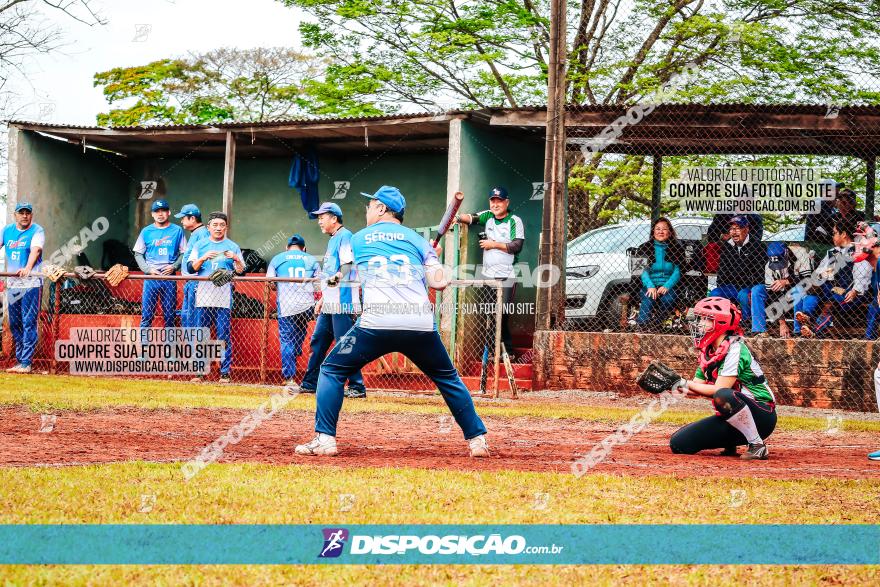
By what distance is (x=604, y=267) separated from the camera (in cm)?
1595

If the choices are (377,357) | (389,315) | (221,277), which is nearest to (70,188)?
(221,277)

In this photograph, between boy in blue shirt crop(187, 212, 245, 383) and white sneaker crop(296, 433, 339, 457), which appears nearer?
white sneaker crop(296, 433, 339, 457)

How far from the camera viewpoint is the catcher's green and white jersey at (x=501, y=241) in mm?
14461

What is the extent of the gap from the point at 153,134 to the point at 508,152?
6.68 meters

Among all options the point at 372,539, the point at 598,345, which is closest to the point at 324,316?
the point at 598,345

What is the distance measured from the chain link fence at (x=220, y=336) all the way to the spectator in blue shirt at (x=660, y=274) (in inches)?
81.6

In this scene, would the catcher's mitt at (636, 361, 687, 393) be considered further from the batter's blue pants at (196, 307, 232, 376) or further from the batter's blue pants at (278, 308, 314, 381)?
the batter's blue pants at (196, 307, 232, 376)

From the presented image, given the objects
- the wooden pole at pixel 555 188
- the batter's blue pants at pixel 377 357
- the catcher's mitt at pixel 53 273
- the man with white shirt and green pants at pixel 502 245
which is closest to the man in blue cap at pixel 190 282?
the catcher's mitt at pixel 53 273

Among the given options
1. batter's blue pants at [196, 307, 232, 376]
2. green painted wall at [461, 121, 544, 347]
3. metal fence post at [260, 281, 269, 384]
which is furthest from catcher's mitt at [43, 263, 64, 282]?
green painted wall at [461, 121, 544, 347]

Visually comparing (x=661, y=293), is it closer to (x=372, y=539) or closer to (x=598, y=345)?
(x=598, y=345)

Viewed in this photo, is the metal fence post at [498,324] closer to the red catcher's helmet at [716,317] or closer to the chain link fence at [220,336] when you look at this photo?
the chain link fence at [220,336]

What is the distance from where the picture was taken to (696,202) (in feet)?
50.8

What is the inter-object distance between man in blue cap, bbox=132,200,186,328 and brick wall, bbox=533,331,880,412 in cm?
541

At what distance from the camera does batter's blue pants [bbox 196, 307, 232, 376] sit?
14.6 m
